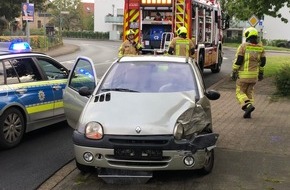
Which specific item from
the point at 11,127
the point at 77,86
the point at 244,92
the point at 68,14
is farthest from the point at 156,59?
the point at 68,14

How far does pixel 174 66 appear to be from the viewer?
6.48 meters

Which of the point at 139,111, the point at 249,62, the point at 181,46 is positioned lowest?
the point at 139,111

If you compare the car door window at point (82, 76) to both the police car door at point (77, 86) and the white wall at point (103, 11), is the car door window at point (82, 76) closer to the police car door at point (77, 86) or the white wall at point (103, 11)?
the police car door at point (77, 86)

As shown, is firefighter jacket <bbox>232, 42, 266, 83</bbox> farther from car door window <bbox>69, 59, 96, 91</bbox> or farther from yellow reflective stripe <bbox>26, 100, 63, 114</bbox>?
yellow reflective stripe <bbox>26, 100, 63, 114</bbox>

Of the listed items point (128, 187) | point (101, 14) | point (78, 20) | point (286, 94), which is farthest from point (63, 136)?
point (78, 20)

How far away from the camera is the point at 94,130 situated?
5.12m

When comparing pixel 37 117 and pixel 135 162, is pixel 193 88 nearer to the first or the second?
pixel 135 162

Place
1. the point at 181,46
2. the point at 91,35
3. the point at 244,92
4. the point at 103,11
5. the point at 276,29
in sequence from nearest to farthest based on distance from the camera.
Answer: the point at 244,92, the point at 181,46, the point at 276,29, the point at 91,35, the point at 103,11

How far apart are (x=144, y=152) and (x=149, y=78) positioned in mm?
1552

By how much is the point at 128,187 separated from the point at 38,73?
131 inches

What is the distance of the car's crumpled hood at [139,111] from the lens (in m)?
5.03

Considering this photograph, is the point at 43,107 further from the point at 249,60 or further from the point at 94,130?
the point at 249,60

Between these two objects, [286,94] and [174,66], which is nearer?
[174,66]

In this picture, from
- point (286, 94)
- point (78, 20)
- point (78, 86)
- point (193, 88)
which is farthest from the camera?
point (78, 20)
